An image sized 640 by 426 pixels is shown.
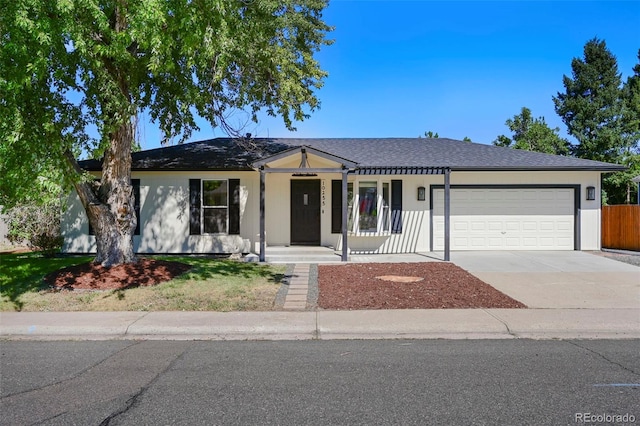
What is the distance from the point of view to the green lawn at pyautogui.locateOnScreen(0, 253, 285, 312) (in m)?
7.67

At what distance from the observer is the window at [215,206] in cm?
1410

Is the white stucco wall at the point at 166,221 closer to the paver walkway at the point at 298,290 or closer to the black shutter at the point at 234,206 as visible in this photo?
the black shutter at the point at 234,206

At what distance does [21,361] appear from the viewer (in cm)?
518

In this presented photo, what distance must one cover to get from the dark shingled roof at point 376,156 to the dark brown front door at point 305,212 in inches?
59.0

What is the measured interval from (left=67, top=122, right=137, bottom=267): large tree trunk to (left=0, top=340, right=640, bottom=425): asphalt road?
4.05m

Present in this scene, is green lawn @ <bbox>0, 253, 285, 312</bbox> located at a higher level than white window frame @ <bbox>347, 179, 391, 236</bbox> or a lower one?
lower

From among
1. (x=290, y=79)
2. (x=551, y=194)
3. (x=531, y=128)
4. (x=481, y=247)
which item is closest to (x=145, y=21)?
(x=290, y=79)

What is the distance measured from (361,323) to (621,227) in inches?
528

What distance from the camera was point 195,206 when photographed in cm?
1405

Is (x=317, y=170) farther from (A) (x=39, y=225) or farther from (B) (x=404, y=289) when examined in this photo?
(A) (x=39, y=225)

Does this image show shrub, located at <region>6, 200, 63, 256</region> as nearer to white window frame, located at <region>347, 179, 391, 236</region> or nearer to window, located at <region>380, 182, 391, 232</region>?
white window frame, located at <region>347, 179, 391, 236</region>

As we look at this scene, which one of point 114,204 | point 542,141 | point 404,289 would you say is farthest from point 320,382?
point 542,141

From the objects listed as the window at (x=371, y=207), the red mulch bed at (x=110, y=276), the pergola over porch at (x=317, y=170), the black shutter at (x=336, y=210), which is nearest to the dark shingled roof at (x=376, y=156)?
the pergola over porch at (x=317, y=170)

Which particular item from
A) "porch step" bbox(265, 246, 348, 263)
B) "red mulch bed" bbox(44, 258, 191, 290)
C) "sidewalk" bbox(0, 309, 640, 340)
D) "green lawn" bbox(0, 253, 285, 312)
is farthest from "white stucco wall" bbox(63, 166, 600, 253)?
"sidewalk" bbox(0, 309, 640, 340)
